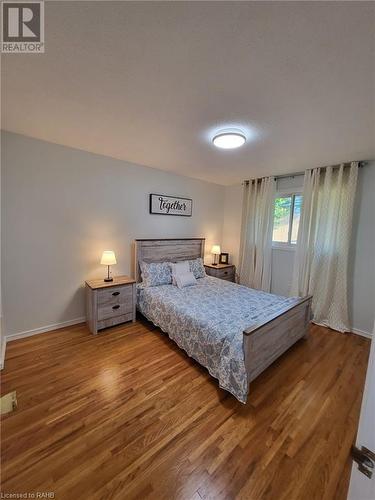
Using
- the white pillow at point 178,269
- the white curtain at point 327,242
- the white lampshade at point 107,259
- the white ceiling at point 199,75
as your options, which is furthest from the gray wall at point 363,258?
the white lampshade at point 107,259

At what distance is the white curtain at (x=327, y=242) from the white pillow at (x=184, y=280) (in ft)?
5.86

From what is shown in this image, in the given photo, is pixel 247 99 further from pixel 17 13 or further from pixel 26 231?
pixel 26 231

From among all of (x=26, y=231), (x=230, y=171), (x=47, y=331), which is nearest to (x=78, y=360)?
(x=47, y=331)

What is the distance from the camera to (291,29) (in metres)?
1.00

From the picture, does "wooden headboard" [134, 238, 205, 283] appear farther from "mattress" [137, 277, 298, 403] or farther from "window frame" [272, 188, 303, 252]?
"window frame" [272, 188, 303, 252]

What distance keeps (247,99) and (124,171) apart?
7.00 feet

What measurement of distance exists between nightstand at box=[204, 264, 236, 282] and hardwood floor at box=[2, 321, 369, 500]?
2013 mm

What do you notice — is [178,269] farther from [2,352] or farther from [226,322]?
[2,352]

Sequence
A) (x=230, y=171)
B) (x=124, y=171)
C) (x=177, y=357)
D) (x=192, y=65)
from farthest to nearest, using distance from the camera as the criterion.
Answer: (x=230, y=171), (x=124, y=171), (x=177, y=357), (x=192, y=65)

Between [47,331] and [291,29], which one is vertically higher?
[291,29]

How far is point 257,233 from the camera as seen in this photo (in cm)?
395

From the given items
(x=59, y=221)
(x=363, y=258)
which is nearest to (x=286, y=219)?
(x=363, y=258)

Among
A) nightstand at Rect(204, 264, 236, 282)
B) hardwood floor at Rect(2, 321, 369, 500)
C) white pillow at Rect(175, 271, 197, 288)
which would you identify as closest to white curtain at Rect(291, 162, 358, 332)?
hardwood floor at Rect(2, 321, 369, 500)

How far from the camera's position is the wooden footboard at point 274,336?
5.68ft
